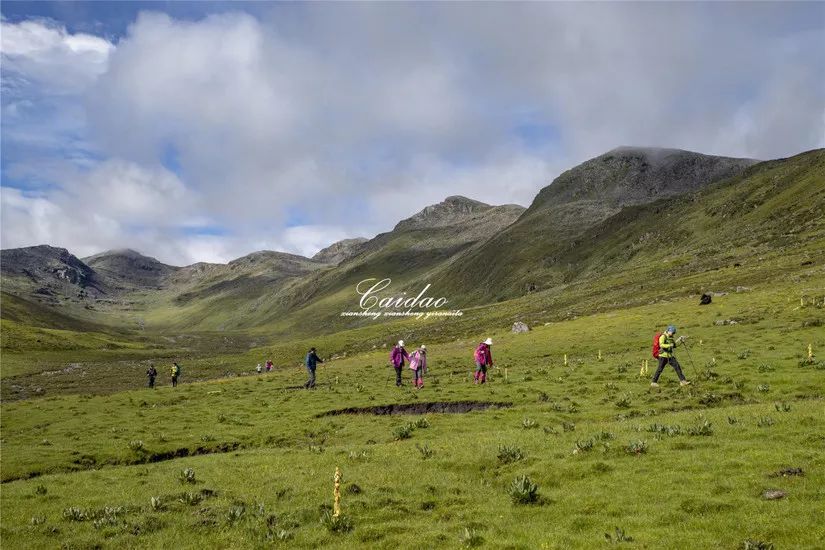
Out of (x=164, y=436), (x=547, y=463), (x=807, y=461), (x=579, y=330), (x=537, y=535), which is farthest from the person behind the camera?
(x=579, y=330)

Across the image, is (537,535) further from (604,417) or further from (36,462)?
(36,462)

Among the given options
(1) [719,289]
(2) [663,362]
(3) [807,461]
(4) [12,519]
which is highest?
(1) [719,289]

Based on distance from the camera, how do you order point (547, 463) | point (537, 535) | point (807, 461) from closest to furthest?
point (537, 535), point (807, 461), point (547, 463)

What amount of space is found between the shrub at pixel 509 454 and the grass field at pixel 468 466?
8cm

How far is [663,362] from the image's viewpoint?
31734 mm

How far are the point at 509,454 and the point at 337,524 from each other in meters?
7.39

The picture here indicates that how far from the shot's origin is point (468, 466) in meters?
19.9

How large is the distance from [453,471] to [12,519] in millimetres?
14367

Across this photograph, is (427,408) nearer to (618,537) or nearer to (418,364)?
(418,364)

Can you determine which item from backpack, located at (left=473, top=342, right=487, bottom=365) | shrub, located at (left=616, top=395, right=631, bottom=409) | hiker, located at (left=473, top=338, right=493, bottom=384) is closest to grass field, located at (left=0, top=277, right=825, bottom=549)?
shrub, located at (left=616, top=395, right=631, bottom=409)

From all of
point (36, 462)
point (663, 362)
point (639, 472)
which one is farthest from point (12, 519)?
point (663, 362)

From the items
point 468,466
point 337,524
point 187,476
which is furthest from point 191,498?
point 468,466

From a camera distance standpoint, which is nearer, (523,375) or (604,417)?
(604,417)

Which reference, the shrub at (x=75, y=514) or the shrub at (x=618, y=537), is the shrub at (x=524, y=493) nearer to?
the shrub at (x=618, y=537)
